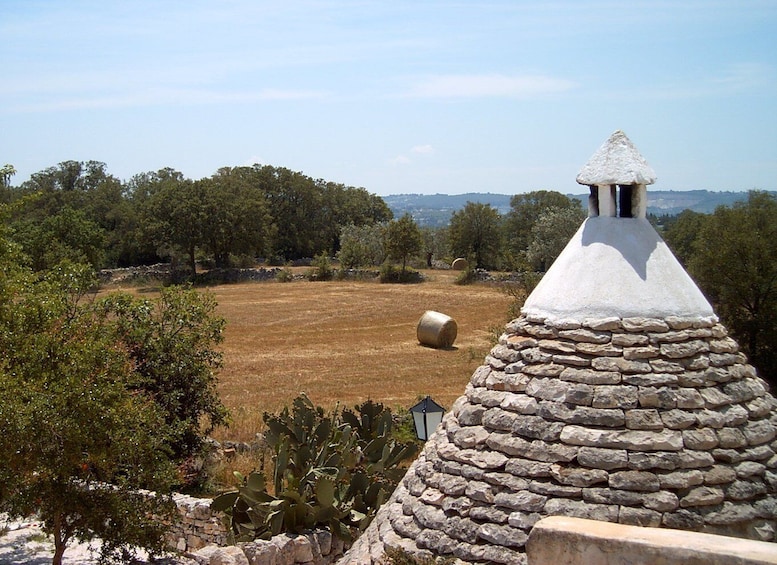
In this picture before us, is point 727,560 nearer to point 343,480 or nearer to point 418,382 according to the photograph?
point 343,480

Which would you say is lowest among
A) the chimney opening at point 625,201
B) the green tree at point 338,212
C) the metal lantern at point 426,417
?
the metal lantern at point 426,417

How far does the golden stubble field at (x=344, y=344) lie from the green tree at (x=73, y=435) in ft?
23.5

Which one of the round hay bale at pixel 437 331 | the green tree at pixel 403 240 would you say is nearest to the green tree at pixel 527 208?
the green tree at pixel 403 240

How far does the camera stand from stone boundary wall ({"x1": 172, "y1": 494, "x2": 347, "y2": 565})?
34.1 feet

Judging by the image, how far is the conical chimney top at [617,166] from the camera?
6.92 m

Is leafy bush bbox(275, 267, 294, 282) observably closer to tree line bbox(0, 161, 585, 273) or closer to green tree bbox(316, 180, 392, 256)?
tree line bbox(0, 161, 585, 273)

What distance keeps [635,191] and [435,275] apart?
45.2 metres

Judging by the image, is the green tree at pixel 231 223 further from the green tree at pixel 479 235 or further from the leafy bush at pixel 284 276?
the green tree at pixel 479 235

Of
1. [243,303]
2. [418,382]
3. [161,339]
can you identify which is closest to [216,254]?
[243,303]

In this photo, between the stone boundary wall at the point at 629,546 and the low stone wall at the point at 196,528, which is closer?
the stone boundary wall at the point at 629,546

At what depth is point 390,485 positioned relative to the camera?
39.8 feet

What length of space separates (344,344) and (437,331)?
3770 mm

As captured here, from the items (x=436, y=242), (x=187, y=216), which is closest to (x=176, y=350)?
(x=187, y=216)

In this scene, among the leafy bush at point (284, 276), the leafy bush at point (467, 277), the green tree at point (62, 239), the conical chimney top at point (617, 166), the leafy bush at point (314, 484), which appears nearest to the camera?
the conical chimney top at point (617, 166)
